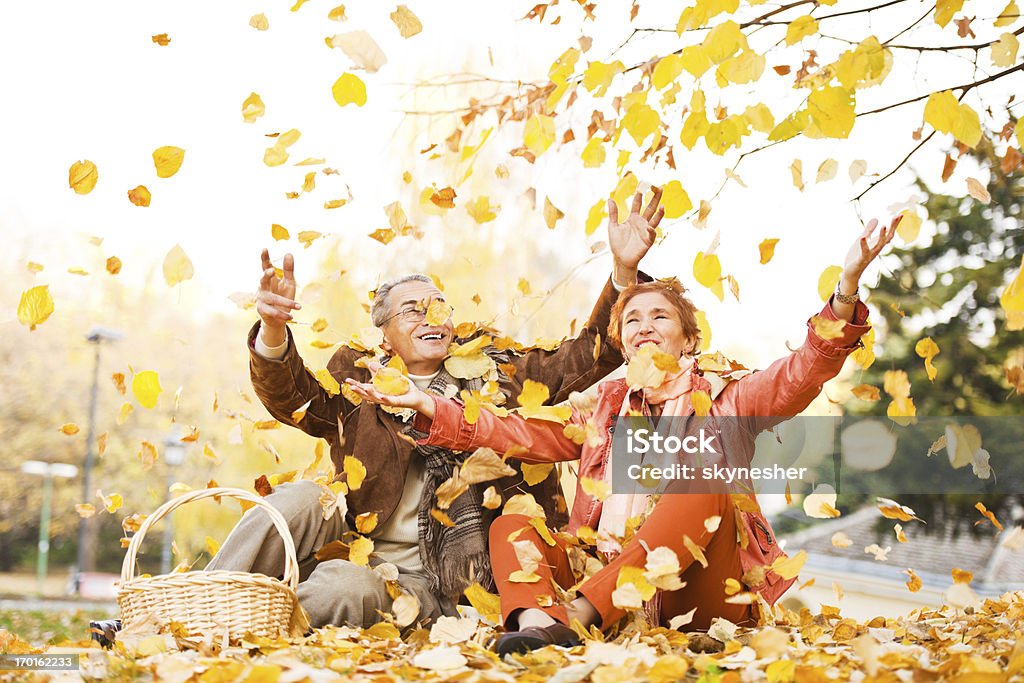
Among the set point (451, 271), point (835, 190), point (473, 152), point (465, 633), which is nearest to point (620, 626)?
point (465, 633)

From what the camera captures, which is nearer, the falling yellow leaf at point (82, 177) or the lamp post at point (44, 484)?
the falling yellow leaf at point (82, 177)

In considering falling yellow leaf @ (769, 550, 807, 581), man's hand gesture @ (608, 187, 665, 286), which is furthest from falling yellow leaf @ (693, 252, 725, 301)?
falling yellow leaf @ (769, 550, 807, 581)

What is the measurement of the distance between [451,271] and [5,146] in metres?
12.0

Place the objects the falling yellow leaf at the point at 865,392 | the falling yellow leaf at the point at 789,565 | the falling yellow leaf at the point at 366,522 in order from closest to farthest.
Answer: the falling yellow leaf at the point at 789,565, the falling yellow leaf at the point at 865,392, the falling yellow leaf at the point at 366,522

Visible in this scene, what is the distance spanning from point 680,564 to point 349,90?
4.74 feet

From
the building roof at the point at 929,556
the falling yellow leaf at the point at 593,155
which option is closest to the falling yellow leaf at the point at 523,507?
the falling yellow leaf at the point at 593,155

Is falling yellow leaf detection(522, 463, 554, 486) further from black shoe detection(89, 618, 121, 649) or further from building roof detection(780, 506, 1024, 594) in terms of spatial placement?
building roof detection(780, 506, 1024, 594)

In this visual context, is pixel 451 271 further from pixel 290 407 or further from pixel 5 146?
pixel 5 146

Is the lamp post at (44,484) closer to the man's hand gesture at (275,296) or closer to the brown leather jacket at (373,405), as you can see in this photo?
the brown leather jacket at (373,405)

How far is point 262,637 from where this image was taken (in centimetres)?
226

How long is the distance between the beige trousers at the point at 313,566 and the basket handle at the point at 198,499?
155mm

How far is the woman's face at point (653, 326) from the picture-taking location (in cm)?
251

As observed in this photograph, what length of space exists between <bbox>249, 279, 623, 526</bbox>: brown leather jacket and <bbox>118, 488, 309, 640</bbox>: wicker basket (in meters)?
0.52

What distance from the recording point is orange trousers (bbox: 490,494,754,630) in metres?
2.15
